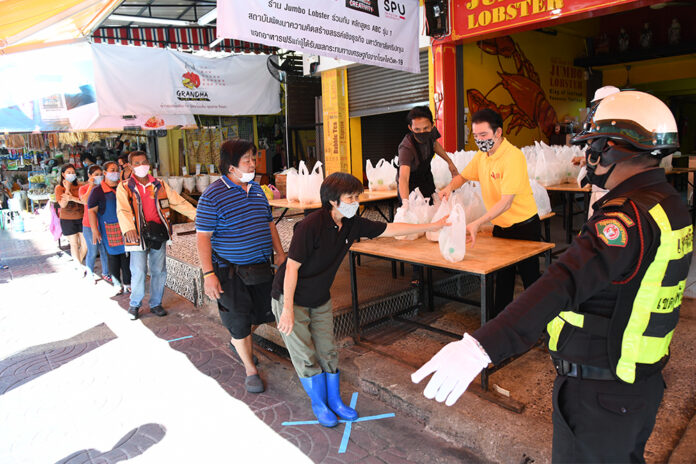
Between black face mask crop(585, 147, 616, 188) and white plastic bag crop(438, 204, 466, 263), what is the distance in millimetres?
1573

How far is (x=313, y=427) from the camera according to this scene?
3.15m

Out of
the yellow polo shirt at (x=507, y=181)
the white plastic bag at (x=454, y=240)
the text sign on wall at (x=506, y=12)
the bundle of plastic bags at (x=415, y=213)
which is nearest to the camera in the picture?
the white plastic bag at (x=454, y=240)

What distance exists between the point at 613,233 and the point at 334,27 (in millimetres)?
4200

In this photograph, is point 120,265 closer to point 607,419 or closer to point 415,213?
point 415,213

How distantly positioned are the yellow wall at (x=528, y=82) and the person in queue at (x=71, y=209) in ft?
20.8

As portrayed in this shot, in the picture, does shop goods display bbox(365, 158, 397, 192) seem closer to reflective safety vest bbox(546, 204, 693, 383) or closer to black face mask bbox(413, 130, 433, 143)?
black face mask bbox(413, 130, 433, 143)

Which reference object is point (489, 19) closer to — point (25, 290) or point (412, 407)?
point (412, 407)

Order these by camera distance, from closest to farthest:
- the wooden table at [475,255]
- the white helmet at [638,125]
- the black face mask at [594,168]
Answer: the white helmet at [638,125]
the black face mask at [594,168]
the wooden table at [475,255]

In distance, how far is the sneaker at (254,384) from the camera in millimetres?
3650

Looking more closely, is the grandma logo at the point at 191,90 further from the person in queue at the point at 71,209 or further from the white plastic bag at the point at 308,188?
the white plastic bag at the point at 308,188

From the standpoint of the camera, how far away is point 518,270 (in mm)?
3697

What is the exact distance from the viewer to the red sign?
6129 millimetres

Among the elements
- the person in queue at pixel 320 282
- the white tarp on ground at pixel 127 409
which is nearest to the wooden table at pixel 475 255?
the person in queue at pixel 320 282

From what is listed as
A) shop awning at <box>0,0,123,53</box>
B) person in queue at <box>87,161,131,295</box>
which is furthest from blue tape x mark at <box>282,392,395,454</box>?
person in queue at <box>87,161,131,295</box>
